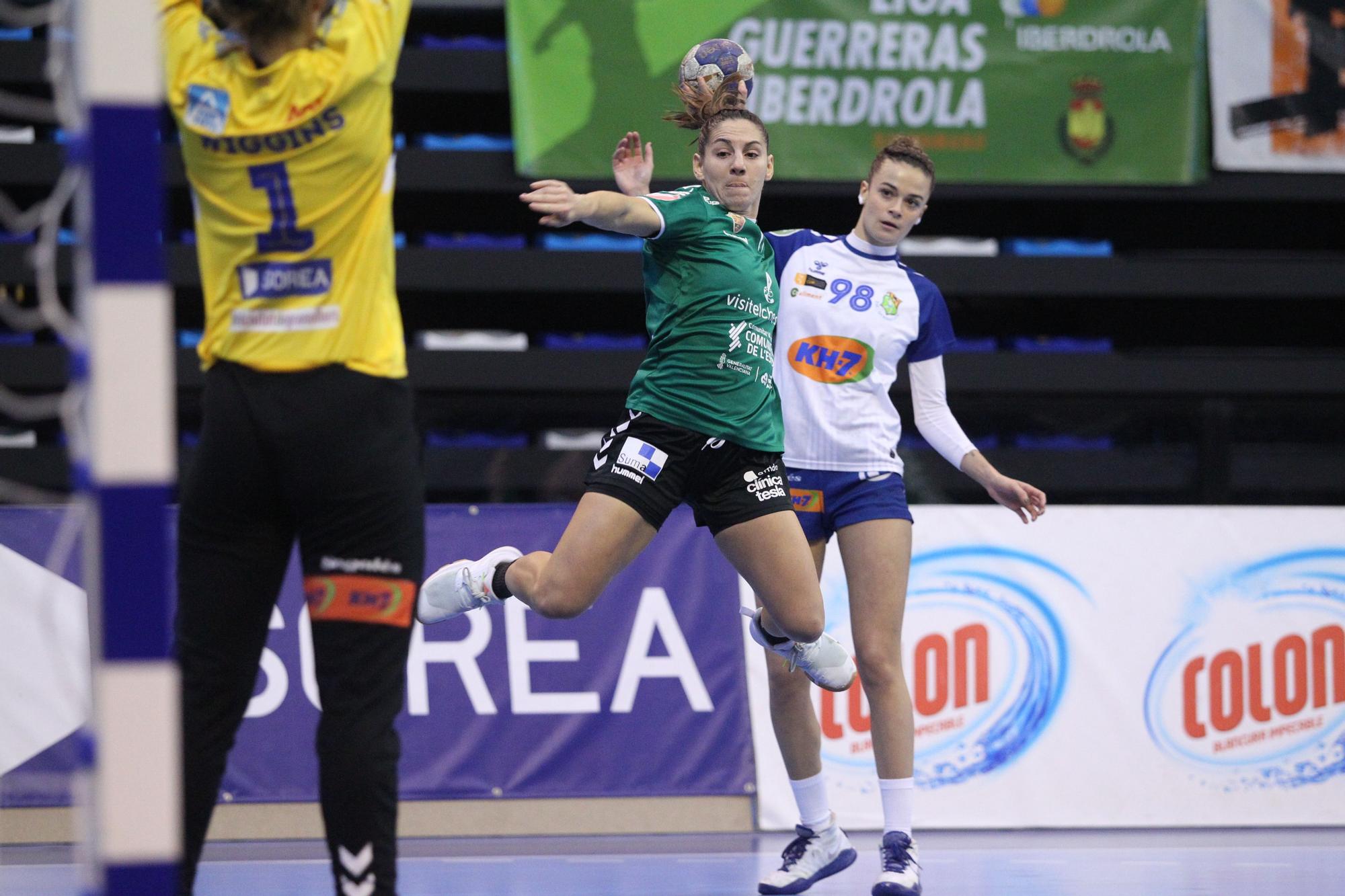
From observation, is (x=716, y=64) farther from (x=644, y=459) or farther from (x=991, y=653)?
(x=991, y=653)

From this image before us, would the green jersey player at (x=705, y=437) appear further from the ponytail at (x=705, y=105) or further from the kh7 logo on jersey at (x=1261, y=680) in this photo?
the kh7 logo on jersey at (x=1261, y=680)

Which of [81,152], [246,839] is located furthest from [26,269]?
[81,152]

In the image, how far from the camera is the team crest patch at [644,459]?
13.8 ft

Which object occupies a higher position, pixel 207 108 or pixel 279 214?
pixel 207 108

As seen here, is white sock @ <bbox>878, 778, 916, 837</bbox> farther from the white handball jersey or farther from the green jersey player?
the white handball jersey

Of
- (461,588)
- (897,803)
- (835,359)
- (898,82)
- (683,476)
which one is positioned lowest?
(897,803)

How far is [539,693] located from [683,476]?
7.76 feet

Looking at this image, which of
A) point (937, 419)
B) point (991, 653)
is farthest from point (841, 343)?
point (991, 653)

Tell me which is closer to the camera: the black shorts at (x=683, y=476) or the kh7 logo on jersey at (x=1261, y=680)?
the black shorts at (x=683, y=476)

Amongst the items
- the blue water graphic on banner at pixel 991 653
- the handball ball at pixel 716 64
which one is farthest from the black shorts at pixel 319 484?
the blue water graphic on banner at pixel 991 653

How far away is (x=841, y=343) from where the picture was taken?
4.79 m

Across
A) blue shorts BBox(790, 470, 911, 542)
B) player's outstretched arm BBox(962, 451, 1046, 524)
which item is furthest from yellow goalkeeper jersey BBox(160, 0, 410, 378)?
player's outstretched arm BBox(962, 451, 1046, 524)

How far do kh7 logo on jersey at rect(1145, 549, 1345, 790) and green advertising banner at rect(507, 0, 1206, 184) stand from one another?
350 cm

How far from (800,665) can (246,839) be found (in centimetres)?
279
